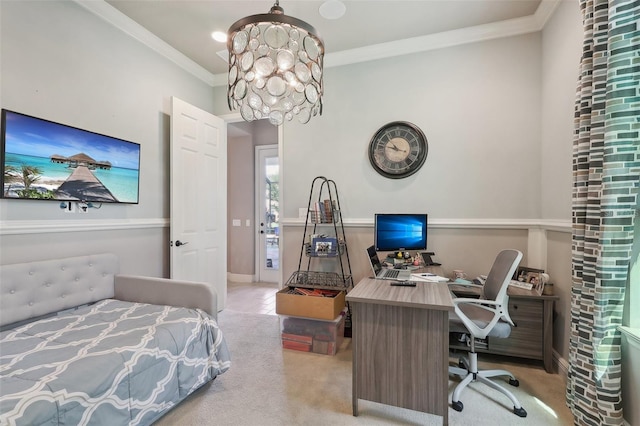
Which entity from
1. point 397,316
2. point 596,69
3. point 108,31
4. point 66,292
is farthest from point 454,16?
point 66,292

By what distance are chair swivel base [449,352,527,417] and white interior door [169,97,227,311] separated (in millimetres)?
2648

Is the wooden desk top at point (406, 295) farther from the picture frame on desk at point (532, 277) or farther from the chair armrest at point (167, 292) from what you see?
the chair armrest at point (167, 292)

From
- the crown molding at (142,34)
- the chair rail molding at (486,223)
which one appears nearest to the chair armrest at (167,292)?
the chair rail molding at (486,223)

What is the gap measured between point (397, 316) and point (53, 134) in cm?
273

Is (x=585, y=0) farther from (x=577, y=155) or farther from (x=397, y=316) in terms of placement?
(x=397, y=316)

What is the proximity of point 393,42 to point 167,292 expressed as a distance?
3.19 meters

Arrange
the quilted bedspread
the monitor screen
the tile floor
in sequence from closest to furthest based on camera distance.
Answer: the quilted bedspread
the monitor screen
the tile floor

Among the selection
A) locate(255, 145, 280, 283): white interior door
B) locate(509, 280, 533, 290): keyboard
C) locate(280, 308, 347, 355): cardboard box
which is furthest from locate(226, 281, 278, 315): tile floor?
locate(509, 280, 533, 290): keyboard

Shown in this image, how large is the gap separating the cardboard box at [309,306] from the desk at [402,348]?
85cm

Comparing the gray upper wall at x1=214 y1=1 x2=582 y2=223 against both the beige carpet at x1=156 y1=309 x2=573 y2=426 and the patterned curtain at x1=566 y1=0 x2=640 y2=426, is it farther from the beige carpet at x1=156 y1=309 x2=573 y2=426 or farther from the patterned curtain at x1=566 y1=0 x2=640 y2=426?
the beige carpet at x1=156 y1=309 x2=573 y2=426

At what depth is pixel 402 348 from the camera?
1775 mm

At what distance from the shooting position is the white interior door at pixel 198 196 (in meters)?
3.25

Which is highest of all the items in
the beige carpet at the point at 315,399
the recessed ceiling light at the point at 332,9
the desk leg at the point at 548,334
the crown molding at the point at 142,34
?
the recessed ceiling light at the point at 332,9

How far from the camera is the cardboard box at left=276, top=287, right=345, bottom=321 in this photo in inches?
106
